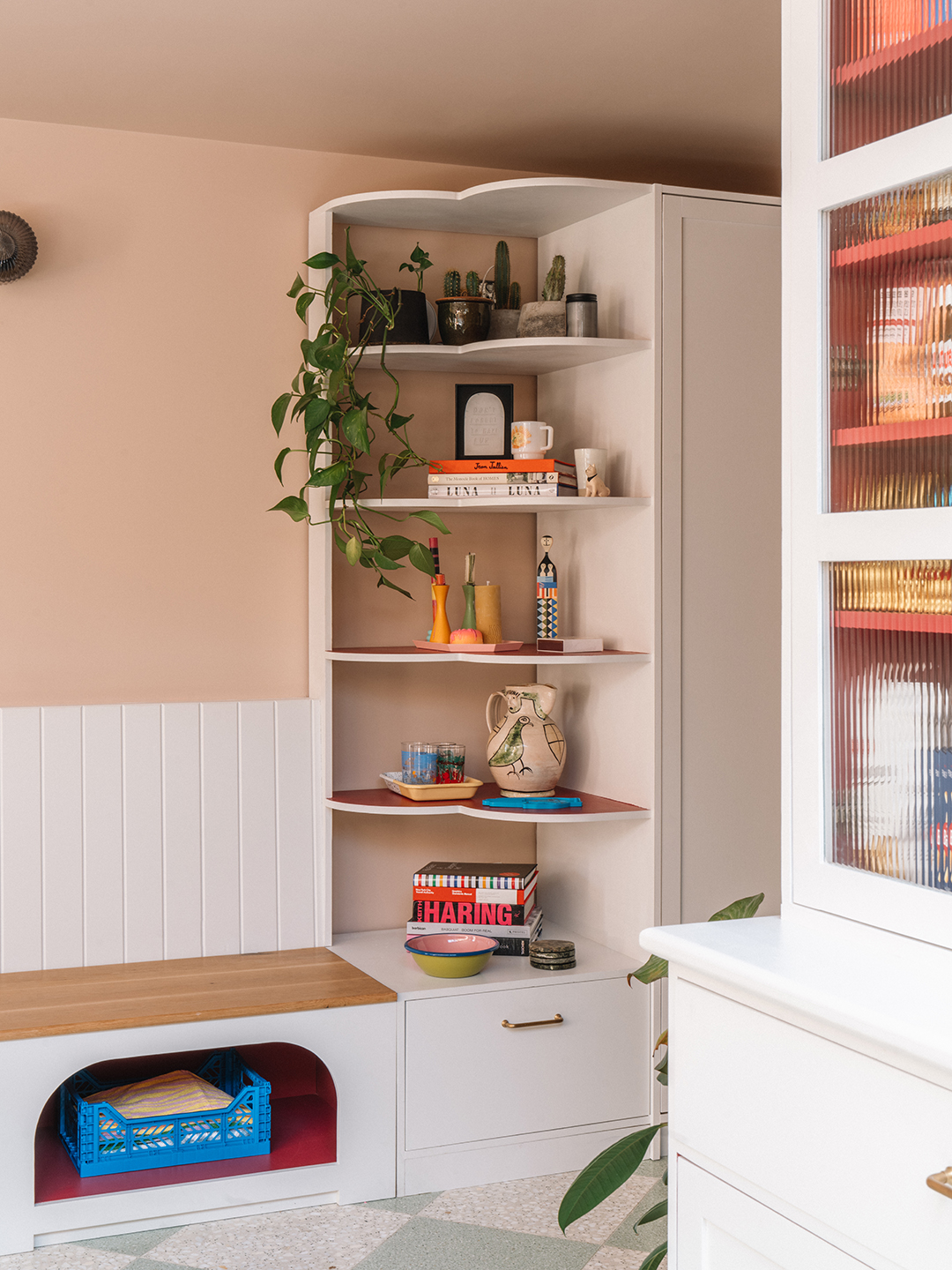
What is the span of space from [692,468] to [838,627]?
1629 mm

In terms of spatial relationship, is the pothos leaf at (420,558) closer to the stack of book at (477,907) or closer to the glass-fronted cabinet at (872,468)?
the stack of book at (477,907)

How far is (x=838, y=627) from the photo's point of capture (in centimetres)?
148

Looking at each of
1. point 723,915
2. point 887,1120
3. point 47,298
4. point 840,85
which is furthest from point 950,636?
point 47,298

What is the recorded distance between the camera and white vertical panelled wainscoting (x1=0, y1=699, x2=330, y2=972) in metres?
3.03

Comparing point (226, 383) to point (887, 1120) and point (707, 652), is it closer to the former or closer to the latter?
point (707, 652)

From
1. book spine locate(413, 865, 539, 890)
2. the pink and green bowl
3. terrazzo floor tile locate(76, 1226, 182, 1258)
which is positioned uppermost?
book spine locate(413, 865, 539, 890)

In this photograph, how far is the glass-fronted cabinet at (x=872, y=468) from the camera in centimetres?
135

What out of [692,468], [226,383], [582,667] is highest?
[226,383]

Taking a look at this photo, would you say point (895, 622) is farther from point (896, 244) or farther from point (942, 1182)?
point (942, 1182)

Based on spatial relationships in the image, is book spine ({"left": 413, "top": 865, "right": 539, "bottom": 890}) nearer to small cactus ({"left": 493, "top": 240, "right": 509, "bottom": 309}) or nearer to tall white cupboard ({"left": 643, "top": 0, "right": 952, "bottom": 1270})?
small cactus ({"left": 493, "top": 240, "right": 509, "bottom": 309})

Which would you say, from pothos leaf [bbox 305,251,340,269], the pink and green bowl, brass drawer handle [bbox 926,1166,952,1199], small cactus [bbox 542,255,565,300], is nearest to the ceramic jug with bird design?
the pink and green bowl

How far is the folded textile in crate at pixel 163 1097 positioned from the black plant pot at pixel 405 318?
6.08 feet

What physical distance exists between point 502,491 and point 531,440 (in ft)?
0.49

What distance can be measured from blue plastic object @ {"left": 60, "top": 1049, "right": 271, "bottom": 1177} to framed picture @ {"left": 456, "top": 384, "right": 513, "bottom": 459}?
1633mm
